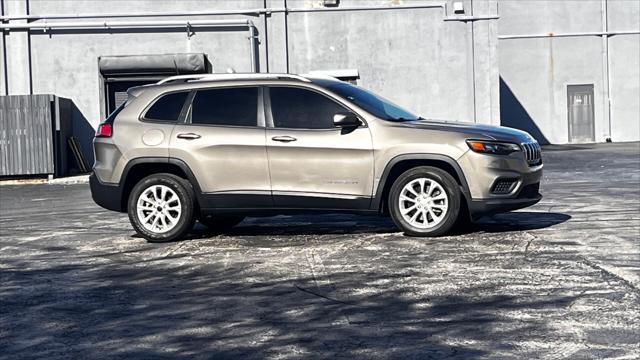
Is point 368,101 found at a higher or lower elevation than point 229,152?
higher

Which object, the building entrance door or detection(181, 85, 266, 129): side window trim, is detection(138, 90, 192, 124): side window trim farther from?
the building entrance door

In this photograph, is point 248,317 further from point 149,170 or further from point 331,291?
point 149,170

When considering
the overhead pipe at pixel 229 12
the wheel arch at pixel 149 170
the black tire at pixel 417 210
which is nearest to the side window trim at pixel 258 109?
the wheel arch at pixel 149 170

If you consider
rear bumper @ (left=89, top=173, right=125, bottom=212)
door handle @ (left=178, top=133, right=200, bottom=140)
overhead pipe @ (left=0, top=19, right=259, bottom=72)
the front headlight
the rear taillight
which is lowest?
rear bumper @ (left=89, top=173, right=125, bottom=212)

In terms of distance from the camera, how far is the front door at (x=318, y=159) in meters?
9.74

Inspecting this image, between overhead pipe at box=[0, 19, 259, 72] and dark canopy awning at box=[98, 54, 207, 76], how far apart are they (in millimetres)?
881

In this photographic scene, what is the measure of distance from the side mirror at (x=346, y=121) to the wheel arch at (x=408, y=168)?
1.79 ft

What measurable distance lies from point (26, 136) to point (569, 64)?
80.8 feet

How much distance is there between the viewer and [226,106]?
33.7 feet

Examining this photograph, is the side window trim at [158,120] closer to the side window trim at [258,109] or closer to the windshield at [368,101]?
the side window trim at [258,109]

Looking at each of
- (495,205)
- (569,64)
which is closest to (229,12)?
(495,205)

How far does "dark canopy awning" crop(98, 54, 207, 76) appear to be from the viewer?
2505cm

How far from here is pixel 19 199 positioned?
18188 millimetres

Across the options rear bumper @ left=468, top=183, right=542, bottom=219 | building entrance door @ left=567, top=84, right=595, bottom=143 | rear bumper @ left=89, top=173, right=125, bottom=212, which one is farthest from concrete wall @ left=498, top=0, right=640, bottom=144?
rear bumper @ left=89, top=173, right=125, bottom=212
